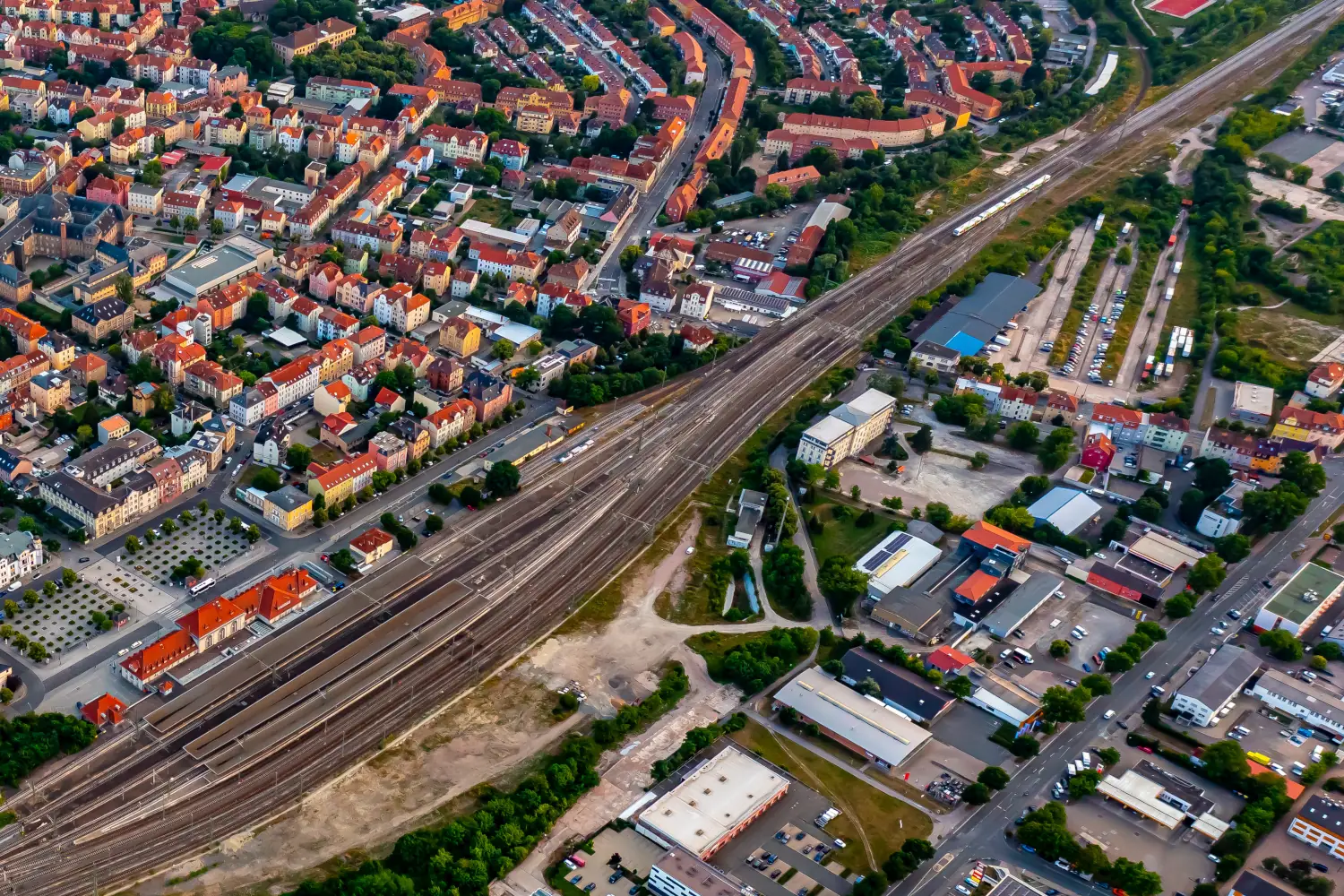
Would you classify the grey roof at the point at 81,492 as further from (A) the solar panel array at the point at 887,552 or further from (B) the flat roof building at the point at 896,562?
(A) the solar panel array at the point at 887,552

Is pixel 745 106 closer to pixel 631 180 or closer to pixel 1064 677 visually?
pixel 631 180

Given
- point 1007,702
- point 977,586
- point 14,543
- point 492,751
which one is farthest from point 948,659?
point 14,543

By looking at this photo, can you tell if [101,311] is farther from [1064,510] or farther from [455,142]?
[1064,510]

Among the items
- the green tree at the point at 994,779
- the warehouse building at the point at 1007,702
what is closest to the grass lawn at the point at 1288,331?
the warehouse building at the point at 1007,702

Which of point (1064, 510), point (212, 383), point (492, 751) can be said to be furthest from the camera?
point (212, 383)

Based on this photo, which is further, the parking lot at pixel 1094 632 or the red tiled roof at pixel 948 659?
the parking lot at pixel 1094 632

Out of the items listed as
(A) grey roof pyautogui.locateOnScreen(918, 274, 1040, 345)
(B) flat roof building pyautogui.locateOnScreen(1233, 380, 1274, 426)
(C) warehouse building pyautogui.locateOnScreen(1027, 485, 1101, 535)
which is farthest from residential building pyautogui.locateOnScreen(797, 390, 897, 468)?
(B) flat roof building pyautogui.locateOnScreen(1233, 380, 1274, 426)
